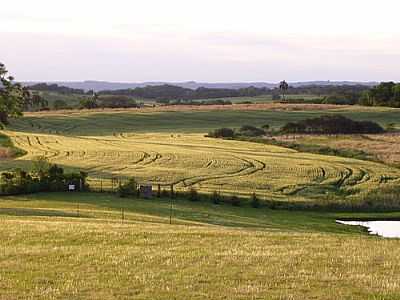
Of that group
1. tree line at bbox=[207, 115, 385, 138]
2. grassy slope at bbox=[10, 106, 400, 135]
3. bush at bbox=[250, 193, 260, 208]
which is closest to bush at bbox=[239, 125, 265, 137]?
tree line at bbox=[207, 115, 385, 138]

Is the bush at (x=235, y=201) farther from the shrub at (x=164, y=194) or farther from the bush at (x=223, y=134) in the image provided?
the bush at (x=223, y=134)

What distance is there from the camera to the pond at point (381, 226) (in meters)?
45.5

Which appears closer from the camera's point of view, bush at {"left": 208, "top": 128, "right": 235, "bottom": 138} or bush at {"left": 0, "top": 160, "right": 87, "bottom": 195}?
bush at {"left": 0, "top": 160, "right": 87, "bottom": 195}

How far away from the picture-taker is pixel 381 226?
161 feet

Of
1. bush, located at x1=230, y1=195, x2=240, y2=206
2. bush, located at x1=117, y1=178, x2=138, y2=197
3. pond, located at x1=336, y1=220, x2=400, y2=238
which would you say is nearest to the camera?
pond, located at x1=336, y1=220, x2=400, y2=238

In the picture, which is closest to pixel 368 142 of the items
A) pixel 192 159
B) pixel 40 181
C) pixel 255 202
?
pixel 192 159

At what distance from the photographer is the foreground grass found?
16531mm

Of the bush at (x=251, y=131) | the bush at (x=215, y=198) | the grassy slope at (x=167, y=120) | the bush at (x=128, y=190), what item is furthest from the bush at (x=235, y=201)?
the grassy slope at (x=167, y=120)

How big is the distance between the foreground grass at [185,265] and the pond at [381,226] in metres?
19.4

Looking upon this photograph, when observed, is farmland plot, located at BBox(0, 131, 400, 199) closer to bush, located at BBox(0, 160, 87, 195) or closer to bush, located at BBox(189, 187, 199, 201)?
bush, located at BBox(189, 187, 199, 201)

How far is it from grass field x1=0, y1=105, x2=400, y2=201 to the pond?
22.6 feet

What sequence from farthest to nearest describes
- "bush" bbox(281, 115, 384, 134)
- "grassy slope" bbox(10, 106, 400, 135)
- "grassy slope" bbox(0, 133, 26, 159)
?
"grassy slope" bbox(10, 106, 400, 135) < "bush" bbox(281, 115, 384, 134) < "grassy slope" bbox(0, 133, 26, 159)

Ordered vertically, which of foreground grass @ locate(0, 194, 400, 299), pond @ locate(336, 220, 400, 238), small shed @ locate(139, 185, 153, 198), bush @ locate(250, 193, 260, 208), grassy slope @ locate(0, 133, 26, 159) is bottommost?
pond @ locate(336, 220, 400, 238)

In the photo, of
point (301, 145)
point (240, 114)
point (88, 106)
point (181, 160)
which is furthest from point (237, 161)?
point (88, 106)
